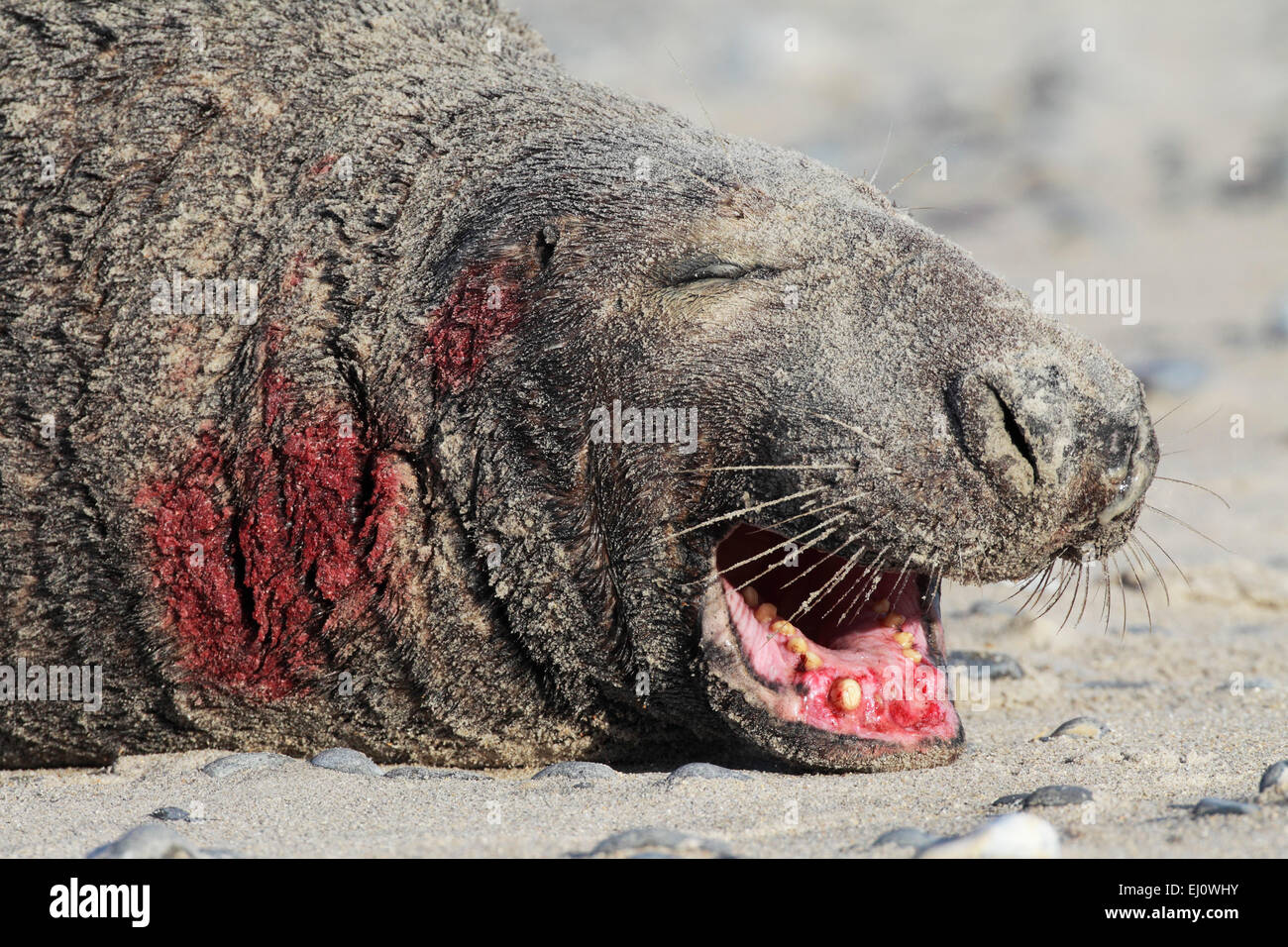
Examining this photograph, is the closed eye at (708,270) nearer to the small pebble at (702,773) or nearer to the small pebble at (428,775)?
the small pebble at (702,773)

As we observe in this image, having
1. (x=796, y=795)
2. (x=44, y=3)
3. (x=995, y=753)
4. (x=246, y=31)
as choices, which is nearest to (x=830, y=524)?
(x=796, y=795)

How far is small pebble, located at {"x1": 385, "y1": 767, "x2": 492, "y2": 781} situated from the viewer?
3.60 m

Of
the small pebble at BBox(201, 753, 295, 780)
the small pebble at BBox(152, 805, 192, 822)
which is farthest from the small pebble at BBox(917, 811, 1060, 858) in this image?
the small pebble at BBox(201, 753, 295, 780)

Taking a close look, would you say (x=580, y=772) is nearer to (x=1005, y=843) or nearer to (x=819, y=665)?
(x=819, y=665)

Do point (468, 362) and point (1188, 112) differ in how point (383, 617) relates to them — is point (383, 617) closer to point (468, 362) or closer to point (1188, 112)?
point (468, 362)

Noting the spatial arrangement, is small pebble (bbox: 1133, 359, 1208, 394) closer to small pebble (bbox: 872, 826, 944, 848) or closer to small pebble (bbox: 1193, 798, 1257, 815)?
small pebble (bbox: 1193, 798, 1257, 815)

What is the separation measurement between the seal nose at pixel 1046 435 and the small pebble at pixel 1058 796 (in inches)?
Answer: 25.3

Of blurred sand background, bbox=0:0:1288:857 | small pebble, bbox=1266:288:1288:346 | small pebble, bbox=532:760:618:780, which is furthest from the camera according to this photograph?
small pebble, bbox=1266:288:1288:346

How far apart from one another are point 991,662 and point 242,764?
2.61m

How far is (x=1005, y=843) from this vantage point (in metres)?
2.47

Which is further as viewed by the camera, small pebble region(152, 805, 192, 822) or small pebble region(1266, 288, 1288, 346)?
small pebble region(1266, 288, 1288, 346)

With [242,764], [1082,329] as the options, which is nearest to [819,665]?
[242,764]

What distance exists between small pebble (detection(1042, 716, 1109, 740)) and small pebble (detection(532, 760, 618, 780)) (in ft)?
4.15

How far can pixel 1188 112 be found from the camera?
1291 cm
